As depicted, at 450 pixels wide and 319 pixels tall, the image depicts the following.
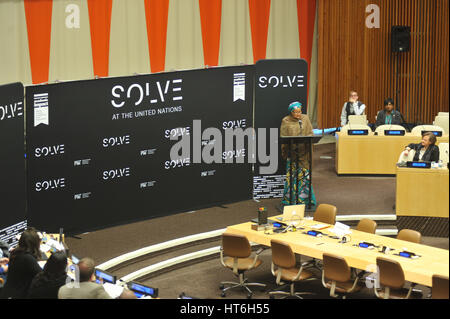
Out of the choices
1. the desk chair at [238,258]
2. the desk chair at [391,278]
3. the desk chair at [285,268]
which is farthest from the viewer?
the desk chair at [238,258]

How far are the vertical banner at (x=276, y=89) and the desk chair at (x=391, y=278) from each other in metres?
4.24

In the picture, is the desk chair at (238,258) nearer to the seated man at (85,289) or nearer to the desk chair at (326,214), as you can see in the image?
the desk chair at (326,214)

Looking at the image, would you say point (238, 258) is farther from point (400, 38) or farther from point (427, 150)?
point (400, 38)

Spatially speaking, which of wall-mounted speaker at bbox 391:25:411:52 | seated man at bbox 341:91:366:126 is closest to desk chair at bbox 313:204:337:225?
seated man at bbox 341:91:366:126

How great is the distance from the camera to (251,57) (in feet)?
50.5

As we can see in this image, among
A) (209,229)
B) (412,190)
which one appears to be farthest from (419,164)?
(209,229)

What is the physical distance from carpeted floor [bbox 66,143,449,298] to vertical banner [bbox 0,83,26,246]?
2.87ft

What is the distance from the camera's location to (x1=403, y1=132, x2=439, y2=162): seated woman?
34.7 feet

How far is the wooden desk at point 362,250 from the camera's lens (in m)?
7.61

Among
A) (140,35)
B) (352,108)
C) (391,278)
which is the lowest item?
(391,278)

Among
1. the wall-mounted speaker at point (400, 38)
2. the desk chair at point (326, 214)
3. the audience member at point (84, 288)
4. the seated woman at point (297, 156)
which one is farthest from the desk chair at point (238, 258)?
the wall-mounted speaker at point (400, 38)

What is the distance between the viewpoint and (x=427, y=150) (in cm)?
1073

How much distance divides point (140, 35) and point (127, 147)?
3.54 metres
